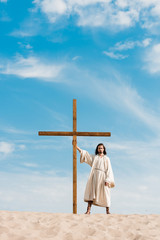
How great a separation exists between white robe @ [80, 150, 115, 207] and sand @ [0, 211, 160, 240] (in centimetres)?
67

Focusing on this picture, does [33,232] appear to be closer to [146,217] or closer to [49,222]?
[49,222]

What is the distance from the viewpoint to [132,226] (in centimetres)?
811

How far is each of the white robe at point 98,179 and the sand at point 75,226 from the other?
0.67m

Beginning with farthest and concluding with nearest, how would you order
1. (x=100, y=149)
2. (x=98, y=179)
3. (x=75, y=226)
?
(x=100, y=149), (x=98, y=179), (x=75, y=226)

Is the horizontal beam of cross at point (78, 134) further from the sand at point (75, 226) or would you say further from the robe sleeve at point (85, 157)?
the sand at point (75, 226)

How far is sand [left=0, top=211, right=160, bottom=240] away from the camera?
7.18 meters

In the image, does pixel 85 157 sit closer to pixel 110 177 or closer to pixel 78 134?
A: pixel 78 134

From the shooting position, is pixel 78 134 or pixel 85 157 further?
pixel 85 157

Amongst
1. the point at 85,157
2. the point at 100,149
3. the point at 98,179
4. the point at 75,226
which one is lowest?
the point at 75,226

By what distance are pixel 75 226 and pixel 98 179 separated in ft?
7.55

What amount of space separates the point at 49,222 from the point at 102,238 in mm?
1560

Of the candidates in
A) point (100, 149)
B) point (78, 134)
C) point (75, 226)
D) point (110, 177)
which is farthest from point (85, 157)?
point (75, 226)

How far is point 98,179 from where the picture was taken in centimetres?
984

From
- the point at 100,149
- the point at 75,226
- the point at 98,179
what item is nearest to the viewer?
the point at 75,226
